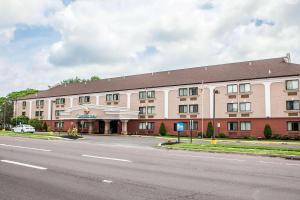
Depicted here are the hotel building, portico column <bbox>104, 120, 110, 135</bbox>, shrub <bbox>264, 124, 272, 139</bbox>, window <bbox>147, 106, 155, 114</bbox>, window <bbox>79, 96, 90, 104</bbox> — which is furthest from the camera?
window <bbox>79, 96, 90, 104</bbox>

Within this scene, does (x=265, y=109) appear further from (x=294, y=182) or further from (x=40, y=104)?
(x=40, y=104)

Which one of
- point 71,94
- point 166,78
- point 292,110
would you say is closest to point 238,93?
point 292,110

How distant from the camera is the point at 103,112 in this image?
51969 millimetres

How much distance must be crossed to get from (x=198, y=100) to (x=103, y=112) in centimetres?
1546

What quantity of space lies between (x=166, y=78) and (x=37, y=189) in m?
46.0

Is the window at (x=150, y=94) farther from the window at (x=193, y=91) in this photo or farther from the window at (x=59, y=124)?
the window at (x=59, y=124)

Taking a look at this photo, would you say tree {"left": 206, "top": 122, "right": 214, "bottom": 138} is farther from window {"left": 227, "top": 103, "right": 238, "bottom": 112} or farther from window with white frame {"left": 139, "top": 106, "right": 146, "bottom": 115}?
window with white frame {"left": 139, "top": 106, "right": 146, "bottom": 115}

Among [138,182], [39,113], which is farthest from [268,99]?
[39,113]

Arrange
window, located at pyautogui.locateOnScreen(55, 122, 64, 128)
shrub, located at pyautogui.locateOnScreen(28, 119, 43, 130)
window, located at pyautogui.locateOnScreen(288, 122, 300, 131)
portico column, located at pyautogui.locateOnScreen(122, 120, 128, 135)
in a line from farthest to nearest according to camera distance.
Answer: shrub, located at pyautogui.locateOnScreen(28, 119, 43, 130) → window, located at pyautogui.locateOnScreen(55, 122, 64, 128) → portico column, located at pyautogui.locateOnScreen(122, 120, 128, 135) → window, located at pyautogui.locateOnScreen(288, 122, 300, 131)

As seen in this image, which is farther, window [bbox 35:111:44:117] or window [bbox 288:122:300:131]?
window [bbox 35:111:44:117]

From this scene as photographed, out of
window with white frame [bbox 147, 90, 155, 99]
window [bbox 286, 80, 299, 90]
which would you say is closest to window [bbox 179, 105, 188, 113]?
window with white frame [bbox 147, 90, 155, 99]

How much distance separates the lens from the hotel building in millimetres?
40125

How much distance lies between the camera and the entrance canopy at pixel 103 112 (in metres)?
51.0

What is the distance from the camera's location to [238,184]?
8.93 meters
